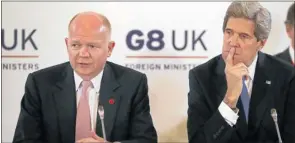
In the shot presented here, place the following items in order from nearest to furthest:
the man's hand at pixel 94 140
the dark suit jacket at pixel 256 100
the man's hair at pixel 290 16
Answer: the man's hand at pixel 94 140
the dark suit jacket at pixel 256 100
the man's hair at pixel 290 16

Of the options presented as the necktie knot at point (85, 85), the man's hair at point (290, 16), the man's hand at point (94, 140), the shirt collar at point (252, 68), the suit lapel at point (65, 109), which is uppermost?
the man's hair at point (290, 16)

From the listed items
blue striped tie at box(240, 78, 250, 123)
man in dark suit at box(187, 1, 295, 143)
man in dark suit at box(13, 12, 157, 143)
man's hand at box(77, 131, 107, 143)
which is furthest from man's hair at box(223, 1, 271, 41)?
man's hand at box(77, 131, 107, 143)

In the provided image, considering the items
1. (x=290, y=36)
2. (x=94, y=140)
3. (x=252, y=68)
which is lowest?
(x=94, y=140)

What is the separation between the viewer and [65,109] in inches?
68.5

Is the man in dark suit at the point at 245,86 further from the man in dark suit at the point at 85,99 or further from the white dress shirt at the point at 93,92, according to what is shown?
the white dress shirt at the point at 93,92

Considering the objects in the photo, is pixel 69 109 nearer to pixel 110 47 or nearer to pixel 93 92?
pixel 93 92

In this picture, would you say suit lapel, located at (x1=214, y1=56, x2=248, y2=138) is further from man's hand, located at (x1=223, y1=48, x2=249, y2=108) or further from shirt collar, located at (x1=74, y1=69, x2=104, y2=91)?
shirt collar, located at (x1=74, y1=69, x2=104, y2=91)

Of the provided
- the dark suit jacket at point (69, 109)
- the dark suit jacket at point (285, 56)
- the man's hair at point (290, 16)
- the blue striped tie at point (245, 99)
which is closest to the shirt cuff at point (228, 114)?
the blue striped tie at point (245, 99)

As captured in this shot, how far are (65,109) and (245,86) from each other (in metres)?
0.74

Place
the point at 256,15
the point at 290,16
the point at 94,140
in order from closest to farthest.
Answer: the point at 94,140
the point at 256,15
the point at 290,16

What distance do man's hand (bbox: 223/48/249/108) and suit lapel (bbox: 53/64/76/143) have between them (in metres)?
0.61

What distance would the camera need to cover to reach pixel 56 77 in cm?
176

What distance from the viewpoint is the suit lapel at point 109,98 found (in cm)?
171

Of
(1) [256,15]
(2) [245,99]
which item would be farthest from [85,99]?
(1) [256,15]
